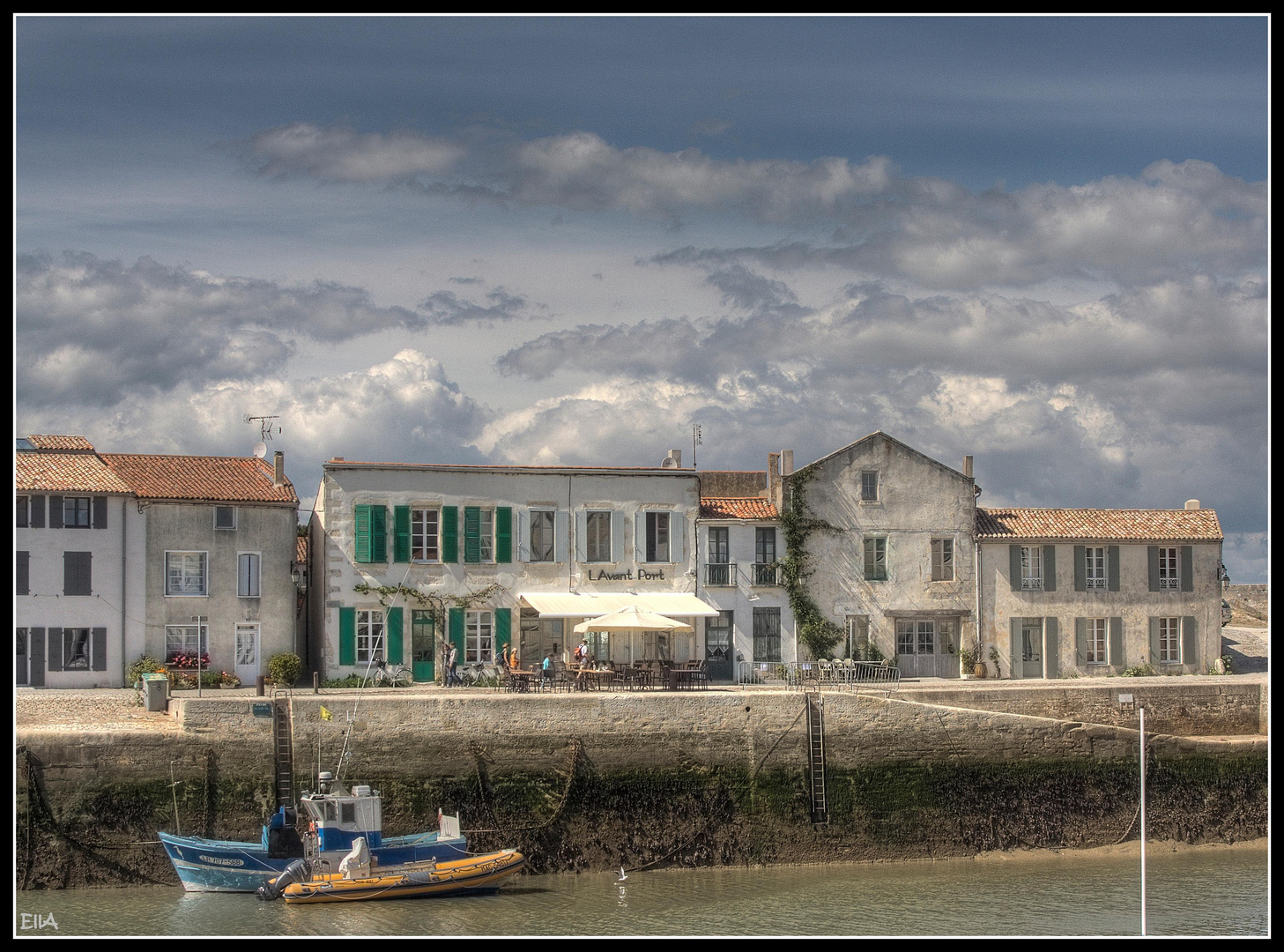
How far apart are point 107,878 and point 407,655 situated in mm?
9379

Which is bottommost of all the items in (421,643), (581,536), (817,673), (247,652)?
(817,673)

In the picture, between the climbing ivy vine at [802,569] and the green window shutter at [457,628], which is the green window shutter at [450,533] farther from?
the climbing ivy vine at [802,569]

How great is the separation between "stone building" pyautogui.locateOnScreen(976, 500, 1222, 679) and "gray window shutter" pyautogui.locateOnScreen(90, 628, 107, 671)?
67.6 feet

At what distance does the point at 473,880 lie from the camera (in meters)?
24.9

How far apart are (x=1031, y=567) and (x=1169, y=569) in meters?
3.78

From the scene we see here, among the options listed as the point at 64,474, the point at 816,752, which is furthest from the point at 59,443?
the point at 816,752

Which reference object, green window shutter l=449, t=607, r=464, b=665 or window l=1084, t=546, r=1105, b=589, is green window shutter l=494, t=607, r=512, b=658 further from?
window l=1084, t=546, r=1105, b=589

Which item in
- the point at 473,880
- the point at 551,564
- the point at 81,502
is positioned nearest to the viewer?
the point at 473,880

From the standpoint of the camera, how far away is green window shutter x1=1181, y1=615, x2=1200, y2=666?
37.5 metres

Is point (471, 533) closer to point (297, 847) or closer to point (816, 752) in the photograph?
point (816, 752)

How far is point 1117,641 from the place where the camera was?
122 feet

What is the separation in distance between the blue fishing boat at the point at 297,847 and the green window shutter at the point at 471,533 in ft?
30.5

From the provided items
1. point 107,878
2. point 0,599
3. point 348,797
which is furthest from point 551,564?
point 0,599
